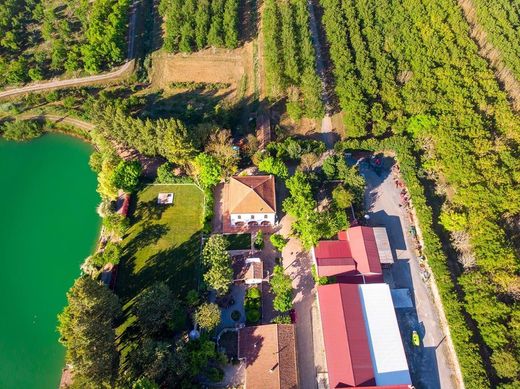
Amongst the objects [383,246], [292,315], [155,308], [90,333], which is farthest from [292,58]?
[90,333]

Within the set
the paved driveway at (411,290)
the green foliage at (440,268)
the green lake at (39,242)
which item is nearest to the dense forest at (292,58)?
the green foliage at (440,268)

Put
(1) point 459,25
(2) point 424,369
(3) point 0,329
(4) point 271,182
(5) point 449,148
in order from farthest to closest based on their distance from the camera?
1. (1) point 459,25
2. (5) point 449,148
3. (4) point 271,182
4. (3) point 0,329
5. (2) point 424,369

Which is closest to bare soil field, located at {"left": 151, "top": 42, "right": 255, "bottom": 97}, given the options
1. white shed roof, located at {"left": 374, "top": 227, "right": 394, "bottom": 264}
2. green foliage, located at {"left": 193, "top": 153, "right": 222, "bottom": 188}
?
green foliage, located at {"left": 193, "top": 153, "right": 222, "bottom": 188}

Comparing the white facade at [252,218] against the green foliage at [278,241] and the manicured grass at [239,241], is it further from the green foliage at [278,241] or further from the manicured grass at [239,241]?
the green foliage at [278,241]

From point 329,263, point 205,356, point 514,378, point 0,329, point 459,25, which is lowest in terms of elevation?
point 514,378

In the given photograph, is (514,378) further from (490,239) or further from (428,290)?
(490,239)

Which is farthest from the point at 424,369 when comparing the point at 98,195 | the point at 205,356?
the point at 98,195

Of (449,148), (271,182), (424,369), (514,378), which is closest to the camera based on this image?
(514,378)

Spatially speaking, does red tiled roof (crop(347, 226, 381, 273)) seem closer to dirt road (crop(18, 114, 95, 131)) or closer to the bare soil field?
the bare soil field
